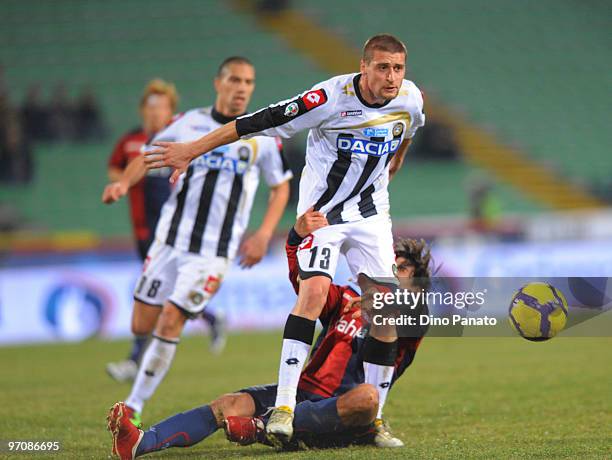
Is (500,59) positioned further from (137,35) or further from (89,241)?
(89,241)

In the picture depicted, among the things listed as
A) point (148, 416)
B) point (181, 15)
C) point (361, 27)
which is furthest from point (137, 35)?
point (148, 416)

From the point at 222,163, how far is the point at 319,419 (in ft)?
9.27

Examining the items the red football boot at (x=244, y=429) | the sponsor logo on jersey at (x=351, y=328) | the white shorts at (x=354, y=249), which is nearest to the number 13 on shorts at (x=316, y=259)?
the white shorts at (x=354, y=249)

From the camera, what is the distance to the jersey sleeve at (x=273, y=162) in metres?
7.29

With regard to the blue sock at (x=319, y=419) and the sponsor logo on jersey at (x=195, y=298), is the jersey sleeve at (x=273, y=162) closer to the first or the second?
the sponsor logo on jersey at (x=195, y=298)

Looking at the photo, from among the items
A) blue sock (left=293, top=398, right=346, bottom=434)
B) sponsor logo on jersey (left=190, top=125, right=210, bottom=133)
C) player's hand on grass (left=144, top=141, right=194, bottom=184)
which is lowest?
blue sock (left=293, top=398, right=346, bottom=434)

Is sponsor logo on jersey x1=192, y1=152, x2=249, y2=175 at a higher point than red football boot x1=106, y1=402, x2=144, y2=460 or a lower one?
higher

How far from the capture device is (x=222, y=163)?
23.7 ft

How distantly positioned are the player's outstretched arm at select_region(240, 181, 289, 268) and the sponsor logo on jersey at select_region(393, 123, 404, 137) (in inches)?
66.9

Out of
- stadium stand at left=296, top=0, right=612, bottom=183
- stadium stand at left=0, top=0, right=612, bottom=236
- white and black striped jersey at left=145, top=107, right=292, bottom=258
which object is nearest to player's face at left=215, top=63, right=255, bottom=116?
white and black striped jersey at left=145, top=107, right=292, bottom=258

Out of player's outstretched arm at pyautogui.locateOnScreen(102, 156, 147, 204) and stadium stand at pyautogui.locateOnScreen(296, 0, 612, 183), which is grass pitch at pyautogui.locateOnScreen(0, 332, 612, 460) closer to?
player's outstretched arm at pyautogui.locateOnScreen(102, 156, 147, 204)

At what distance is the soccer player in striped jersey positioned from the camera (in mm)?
5215

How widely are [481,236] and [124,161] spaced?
8.26m

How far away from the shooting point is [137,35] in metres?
22.3
